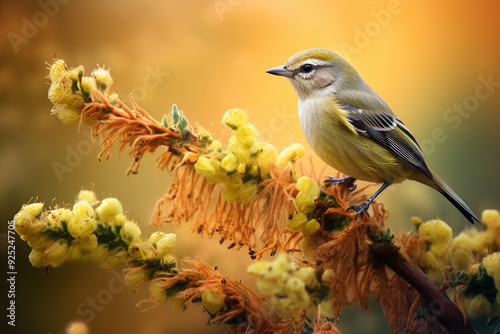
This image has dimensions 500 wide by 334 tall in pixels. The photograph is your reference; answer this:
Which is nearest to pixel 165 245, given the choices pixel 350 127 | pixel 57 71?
pixel 57 71

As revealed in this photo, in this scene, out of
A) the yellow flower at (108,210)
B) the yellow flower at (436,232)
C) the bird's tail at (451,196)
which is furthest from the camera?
the bird's tail at (451,196)

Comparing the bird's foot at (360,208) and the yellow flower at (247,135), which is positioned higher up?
the yellow flower at (247,135)

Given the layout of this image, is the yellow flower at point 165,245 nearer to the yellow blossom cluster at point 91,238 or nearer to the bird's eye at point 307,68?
the yellow blossom cluster at point 91,238

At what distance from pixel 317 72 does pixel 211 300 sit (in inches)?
21.2

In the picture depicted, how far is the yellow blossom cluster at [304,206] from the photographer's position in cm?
58

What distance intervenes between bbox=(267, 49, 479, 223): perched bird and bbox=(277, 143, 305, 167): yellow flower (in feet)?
0.73

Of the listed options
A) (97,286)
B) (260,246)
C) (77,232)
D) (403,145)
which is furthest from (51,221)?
(403,145)

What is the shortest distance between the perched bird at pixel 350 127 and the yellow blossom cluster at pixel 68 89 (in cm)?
37

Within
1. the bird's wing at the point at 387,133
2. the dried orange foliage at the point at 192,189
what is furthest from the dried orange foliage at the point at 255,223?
the bird's wing at the point at 387,133

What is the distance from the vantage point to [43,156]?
38.6 inches

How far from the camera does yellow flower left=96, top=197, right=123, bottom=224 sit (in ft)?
1.78

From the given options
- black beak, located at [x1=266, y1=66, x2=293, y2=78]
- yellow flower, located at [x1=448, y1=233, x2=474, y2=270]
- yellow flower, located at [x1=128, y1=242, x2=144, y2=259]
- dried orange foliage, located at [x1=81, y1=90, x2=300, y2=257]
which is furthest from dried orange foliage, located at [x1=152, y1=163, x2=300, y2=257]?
black beak, located at [x1=266, y1=66, x2=293, y2=78]

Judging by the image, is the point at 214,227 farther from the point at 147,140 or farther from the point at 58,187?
the point at 58,187

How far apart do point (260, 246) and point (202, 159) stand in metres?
0.18
